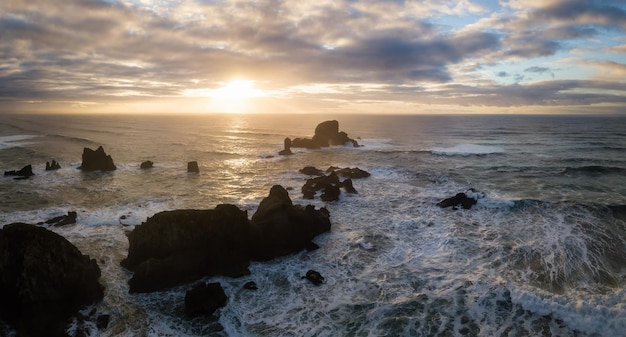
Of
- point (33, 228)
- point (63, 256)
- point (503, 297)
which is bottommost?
point (503, 297)

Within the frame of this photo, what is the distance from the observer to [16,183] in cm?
3812

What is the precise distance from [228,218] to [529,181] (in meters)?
34.8

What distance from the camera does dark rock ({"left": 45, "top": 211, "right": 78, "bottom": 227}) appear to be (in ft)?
83.1

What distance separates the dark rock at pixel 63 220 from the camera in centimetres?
2534

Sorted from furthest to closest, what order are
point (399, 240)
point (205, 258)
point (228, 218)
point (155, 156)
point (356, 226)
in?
point (155, 156) < point (356, 226) < point (399, 240) < point (228, 218) < point (205, 258)

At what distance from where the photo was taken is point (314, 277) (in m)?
18.0

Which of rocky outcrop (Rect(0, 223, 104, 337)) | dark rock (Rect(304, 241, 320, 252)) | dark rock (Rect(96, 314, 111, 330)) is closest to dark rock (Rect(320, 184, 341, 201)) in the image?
dark rock (Rect(304, 241, 320, 252))

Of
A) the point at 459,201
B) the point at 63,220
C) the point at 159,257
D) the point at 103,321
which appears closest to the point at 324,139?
the point at 459,201

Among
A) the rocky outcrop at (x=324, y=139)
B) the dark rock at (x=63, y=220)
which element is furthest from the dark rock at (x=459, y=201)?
the rocky outcrop at (x=324, y=139)

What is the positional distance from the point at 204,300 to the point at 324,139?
204ft

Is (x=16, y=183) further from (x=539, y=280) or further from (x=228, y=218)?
(x=539, y=280)

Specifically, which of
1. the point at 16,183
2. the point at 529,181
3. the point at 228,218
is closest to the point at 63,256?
the point at 228,218

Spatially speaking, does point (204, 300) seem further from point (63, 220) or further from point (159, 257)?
point (63, 220)

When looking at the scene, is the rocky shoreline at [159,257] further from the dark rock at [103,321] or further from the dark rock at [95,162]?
the dark rock at [95,162]
